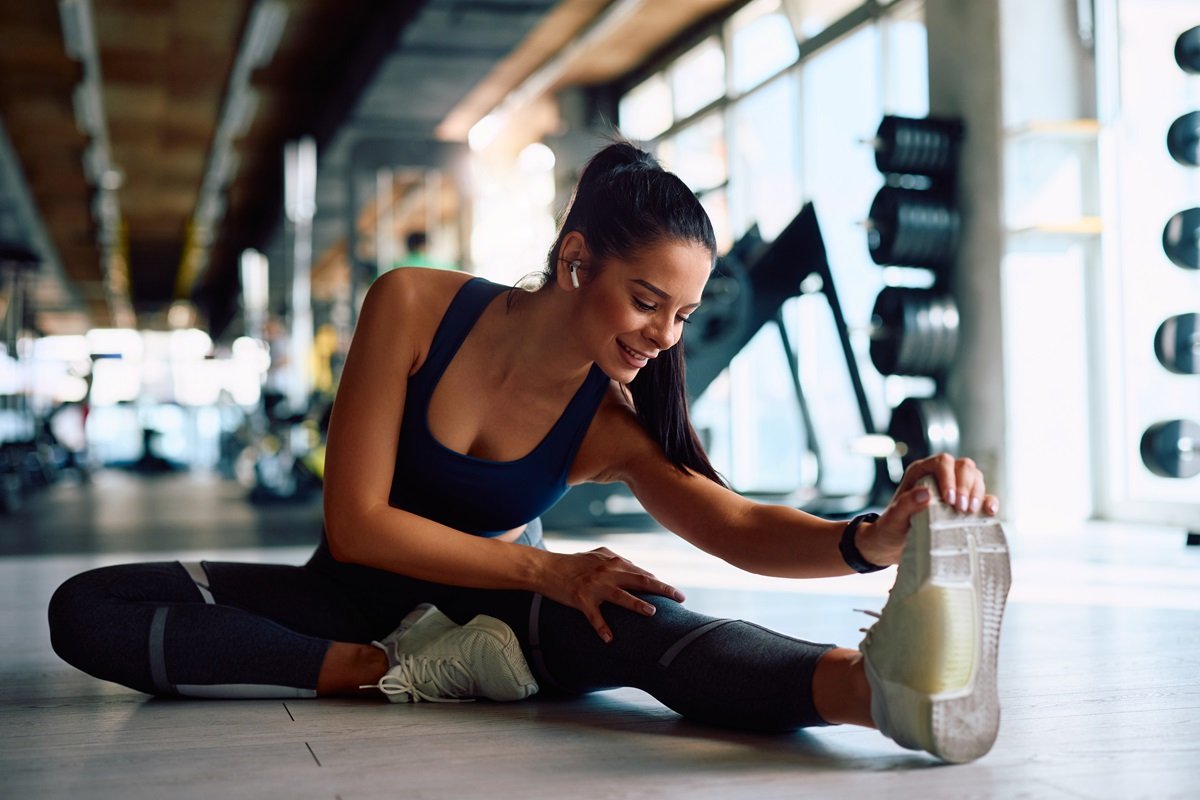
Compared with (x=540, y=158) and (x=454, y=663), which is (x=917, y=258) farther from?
(x=454, y=663)

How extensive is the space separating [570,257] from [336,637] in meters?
0.67

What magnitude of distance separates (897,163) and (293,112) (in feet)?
20.2

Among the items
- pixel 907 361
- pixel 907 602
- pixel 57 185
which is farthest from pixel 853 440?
pixel 57 185

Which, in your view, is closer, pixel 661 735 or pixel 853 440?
pixel 661 735

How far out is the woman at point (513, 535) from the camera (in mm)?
1441

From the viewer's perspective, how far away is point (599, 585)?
150 centimetres

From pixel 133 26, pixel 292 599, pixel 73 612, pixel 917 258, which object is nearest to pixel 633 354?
pixel 292 599

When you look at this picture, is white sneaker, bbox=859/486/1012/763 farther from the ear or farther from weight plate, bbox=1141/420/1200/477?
weight plate, bbox=1141/420/1200/477

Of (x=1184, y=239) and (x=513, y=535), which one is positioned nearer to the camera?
(x=513, y=535)

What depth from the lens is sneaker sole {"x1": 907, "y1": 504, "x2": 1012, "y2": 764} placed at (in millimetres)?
1187

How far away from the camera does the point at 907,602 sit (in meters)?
1.20

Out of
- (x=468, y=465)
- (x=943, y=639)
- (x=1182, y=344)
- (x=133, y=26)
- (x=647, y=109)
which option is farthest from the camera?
(x=647, y=109)

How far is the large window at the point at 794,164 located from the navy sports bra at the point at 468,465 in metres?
4.09

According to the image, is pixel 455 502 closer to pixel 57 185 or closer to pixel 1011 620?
pixel 1011 620
